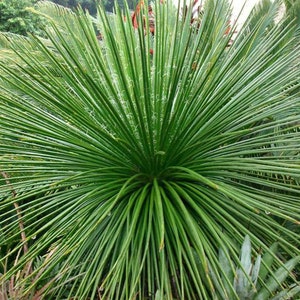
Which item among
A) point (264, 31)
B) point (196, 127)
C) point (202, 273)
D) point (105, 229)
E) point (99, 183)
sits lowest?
point (202, 273)

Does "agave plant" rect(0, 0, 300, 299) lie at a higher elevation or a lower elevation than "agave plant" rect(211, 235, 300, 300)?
higher

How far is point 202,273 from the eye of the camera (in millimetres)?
1218

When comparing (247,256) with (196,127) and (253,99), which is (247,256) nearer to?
(196,127)

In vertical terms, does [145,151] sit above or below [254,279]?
above

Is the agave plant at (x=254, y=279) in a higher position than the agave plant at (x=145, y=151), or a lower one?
lower

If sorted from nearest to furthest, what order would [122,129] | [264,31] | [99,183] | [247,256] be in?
[247,256], [122,129], [99,183], [264,31]

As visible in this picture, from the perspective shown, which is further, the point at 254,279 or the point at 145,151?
the point at 145,151

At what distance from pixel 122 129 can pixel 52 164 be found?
1.21ft

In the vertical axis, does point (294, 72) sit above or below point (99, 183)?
above

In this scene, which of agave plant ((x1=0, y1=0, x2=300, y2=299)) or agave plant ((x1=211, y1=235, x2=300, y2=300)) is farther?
agave plant ((x1=0, y1=0, x2=300, y2=299))

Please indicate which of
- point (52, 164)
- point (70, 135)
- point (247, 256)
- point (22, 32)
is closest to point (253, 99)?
point (247, 256)

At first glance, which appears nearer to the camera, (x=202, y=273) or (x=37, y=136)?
(x=202, y=273)

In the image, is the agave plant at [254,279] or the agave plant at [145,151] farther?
the agave plant at [145,151]

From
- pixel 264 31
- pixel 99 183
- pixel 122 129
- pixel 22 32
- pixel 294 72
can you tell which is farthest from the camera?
pixel 22 32
